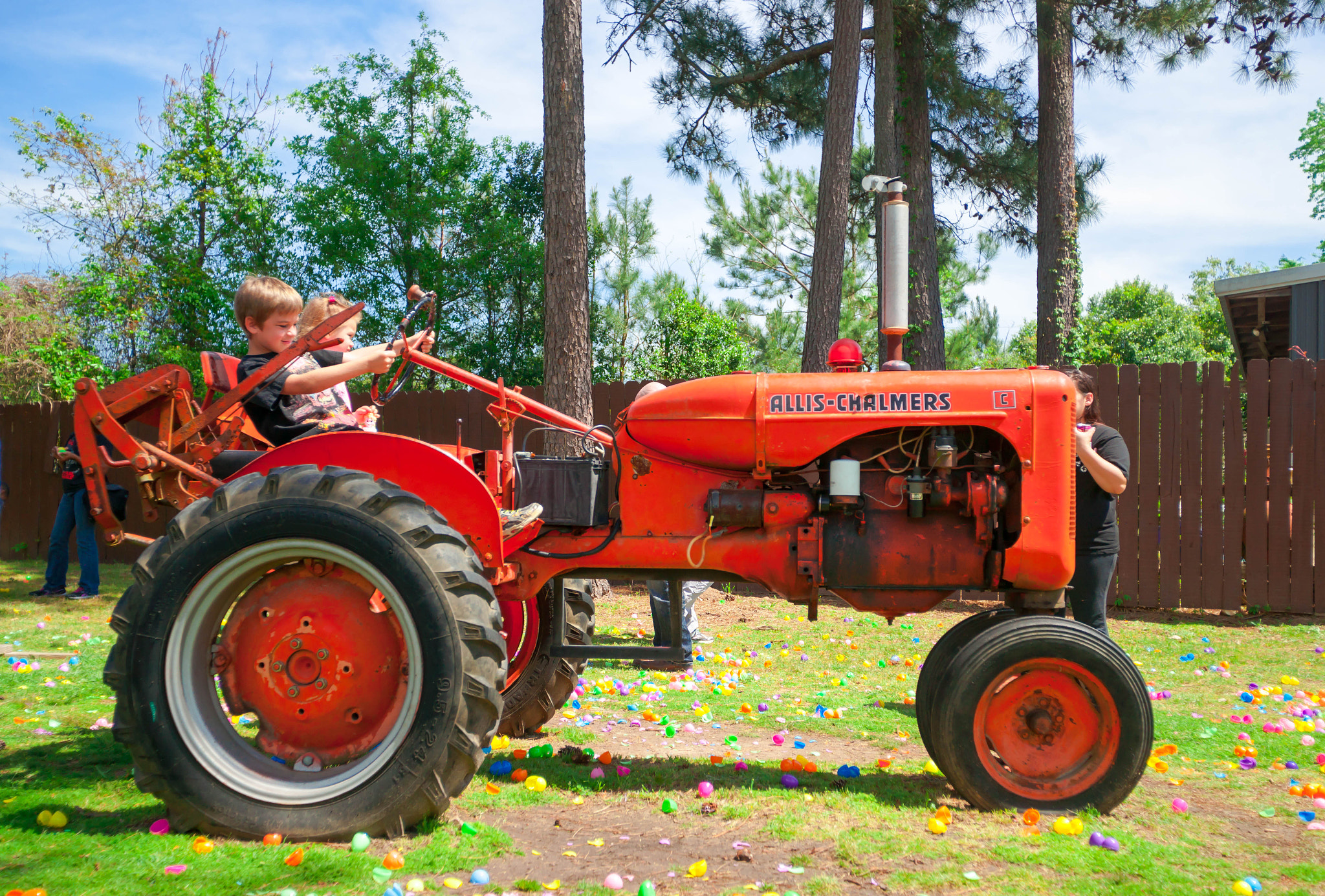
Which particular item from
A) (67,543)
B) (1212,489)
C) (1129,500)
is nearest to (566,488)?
(1129,500)

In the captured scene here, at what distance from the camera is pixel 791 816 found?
9.62 ft

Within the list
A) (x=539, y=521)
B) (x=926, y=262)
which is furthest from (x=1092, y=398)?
(x=926, y=262)

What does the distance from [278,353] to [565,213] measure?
16.6 feet

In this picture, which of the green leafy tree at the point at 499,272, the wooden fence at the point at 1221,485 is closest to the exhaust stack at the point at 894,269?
the wooden fence at the point at 1221,485

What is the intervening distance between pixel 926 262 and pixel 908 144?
1988 millimetres

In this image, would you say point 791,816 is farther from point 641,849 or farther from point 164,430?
point 164,430

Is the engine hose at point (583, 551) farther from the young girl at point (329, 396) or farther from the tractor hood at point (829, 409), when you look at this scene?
the young girl at point (329, 396)

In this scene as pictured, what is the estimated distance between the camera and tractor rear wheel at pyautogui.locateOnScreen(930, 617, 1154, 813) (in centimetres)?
292

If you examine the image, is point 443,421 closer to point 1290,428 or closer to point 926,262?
point 926,262

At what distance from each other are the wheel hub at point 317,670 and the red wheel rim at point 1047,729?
2046mm

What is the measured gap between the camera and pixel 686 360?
19906 mm

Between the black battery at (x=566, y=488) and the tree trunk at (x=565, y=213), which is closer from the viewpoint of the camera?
the black battery at (x=566, y=488)

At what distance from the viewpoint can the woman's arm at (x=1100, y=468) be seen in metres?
3.83

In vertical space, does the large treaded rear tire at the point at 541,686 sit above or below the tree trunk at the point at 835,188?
below
